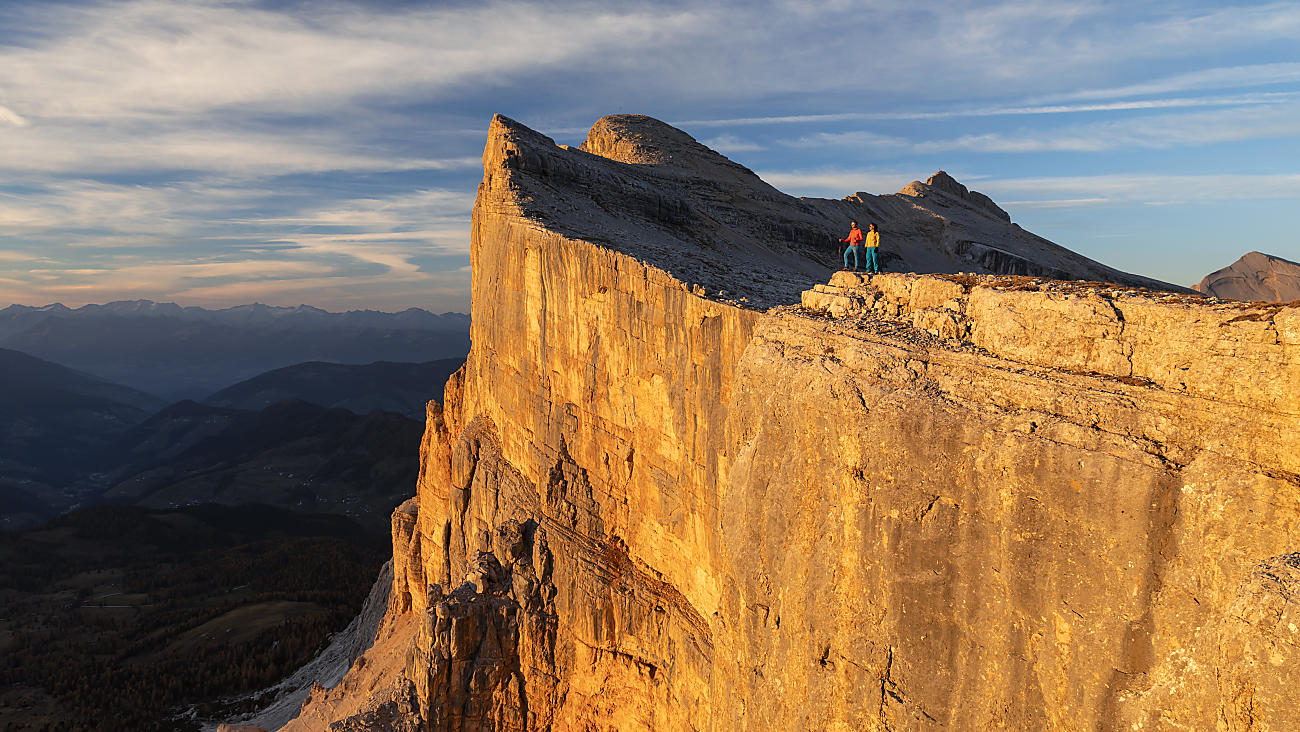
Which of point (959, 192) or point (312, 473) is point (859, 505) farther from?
point (312, 473)

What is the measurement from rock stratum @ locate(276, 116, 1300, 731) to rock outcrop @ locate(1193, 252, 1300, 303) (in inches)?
1681

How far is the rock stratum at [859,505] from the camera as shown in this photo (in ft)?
23.3

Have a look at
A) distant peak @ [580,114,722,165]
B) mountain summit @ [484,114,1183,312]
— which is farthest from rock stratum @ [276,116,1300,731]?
distant peak @ [580,114,722,165]

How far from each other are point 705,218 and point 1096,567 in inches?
961

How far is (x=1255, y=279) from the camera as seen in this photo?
1898 inches

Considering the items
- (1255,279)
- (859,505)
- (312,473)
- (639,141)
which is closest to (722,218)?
(639,141)

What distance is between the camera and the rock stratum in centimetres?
710

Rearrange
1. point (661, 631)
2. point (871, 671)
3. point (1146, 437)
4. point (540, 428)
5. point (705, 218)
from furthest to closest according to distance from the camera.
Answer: point (705, 218) → point (540, 428) → point (661, 631) → point (871, 671) → point (1146, 437)

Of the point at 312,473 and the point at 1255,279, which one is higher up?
the point at 1255,279

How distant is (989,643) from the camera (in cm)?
866

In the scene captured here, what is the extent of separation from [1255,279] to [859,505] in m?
57.1

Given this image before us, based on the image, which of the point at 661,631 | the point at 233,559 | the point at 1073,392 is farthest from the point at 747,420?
the point at 233,559

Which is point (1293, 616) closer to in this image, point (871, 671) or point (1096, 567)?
point (1096, 567)

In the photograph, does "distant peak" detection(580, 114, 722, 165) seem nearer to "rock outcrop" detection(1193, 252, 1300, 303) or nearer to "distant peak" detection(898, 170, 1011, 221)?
"distant peak" detection(898, 170, 1011, 221)
